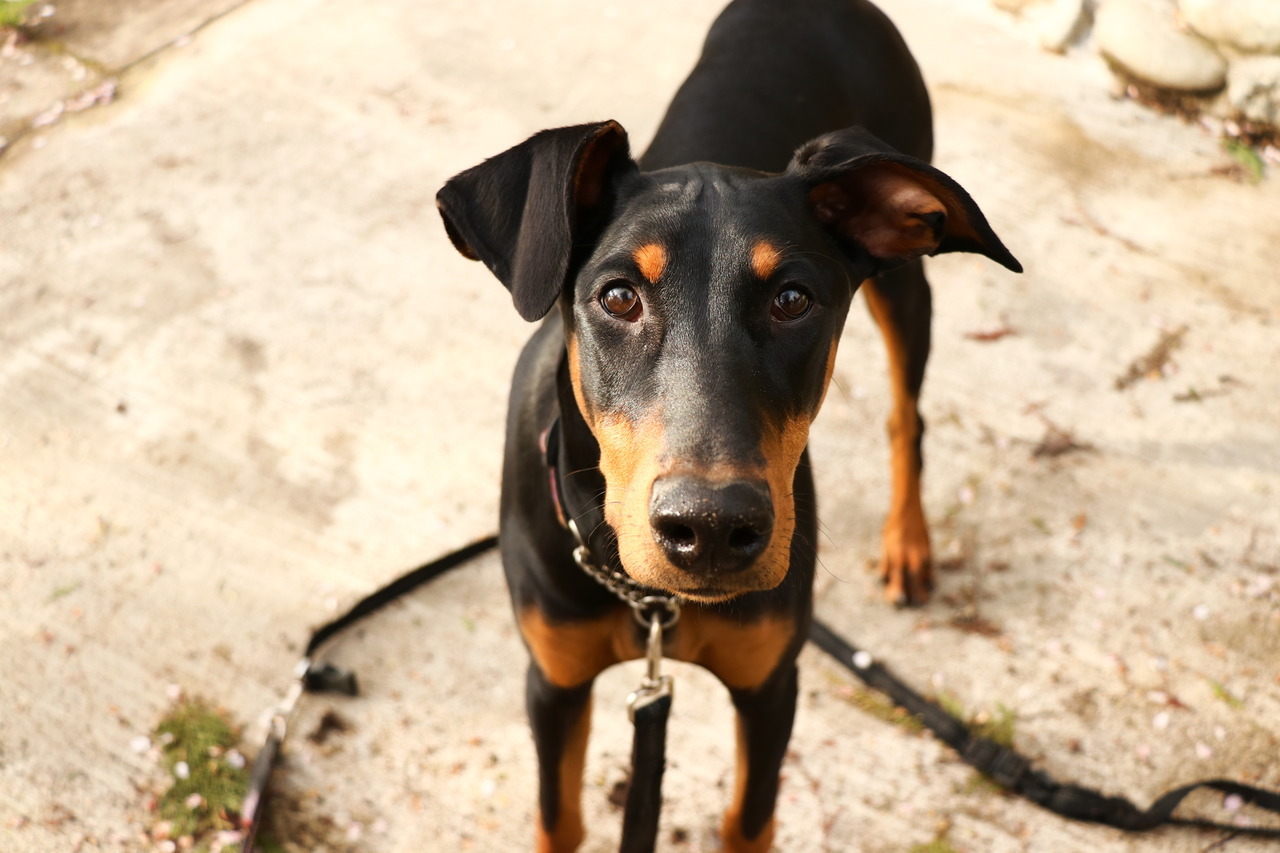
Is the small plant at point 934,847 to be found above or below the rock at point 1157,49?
below

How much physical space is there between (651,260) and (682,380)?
27 cm

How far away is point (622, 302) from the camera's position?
238cm

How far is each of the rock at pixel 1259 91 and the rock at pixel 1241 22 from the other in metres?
0.10

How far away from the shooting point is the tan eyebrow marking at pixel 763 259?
91.0 inches

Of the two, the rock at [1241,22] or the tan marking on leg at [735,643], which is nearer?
the tan marking on leg at [735,643]

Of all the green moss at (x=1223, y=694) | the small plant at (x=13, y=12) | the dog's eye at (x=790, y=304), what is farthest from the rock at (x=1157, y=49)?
the small plant at (x=13, y=12)

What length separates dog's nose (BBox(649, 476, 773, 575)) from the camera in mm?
2016

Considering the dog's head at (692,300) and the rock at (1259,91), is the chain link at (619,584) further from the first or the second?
the rock at (1259,91)

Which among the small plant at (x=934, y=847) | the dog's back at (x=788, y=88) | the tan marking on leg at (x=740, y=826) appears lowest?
the small plant at (x=934, y=847)

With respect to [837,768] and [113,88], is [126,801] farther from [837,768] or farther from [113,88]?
[113,88]

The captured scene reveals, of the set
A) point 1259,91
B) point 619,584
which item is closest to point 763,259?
point 619,584

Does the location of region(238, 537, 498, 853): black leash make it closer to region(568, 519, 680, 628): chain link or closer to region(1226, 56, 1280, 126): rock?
region(568, 519, 680, 628): chain link

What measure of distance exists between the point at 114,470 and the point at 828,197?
3.18 m

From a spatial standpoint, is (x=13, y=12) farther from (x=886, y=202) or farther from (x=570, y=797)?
(x=886, y=202)
